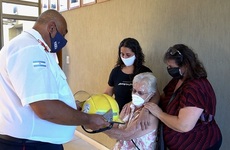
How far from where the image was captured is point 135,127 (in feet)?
5.13

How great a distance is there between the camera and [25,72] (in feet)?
3.25

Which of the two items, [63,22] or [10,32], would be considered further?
[10,32]

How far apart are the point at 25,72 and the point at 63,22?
352mm

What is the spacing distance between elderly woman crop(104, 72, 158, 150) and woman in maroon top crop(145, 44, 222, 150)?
0.09 m

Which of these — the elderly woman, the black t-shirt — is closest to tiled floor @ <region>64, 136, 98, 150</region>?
the black t-shirt

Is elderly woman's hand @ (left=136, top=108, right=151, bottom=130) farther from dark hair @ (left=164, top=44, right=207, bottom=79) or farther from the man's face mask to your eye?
the man's face mask

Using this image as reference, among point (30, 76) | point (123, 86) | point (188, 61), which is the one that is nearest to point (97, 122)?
point (30, 76)

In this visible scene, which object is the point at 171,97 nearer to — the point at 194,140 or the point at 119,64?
the point at 194,140

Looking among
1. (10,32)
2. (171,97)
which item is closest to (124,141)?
(171,97)

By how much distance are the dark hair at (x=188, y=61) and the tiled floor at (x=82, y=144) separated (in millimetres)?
1965

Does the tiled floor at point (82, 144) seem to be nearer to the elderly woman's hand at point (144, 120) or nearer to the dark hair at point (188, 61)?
the elderly woman's hand at point (144, 120)

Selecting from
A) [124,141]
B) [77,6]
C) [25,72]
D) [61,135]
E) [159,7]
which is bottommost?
[124,141]

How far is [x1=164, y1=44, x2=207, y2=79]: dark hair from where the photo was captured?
152 cm

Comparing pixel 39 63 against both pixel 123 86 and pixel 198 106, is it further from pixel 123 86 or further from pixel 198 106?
pixel 123 86
